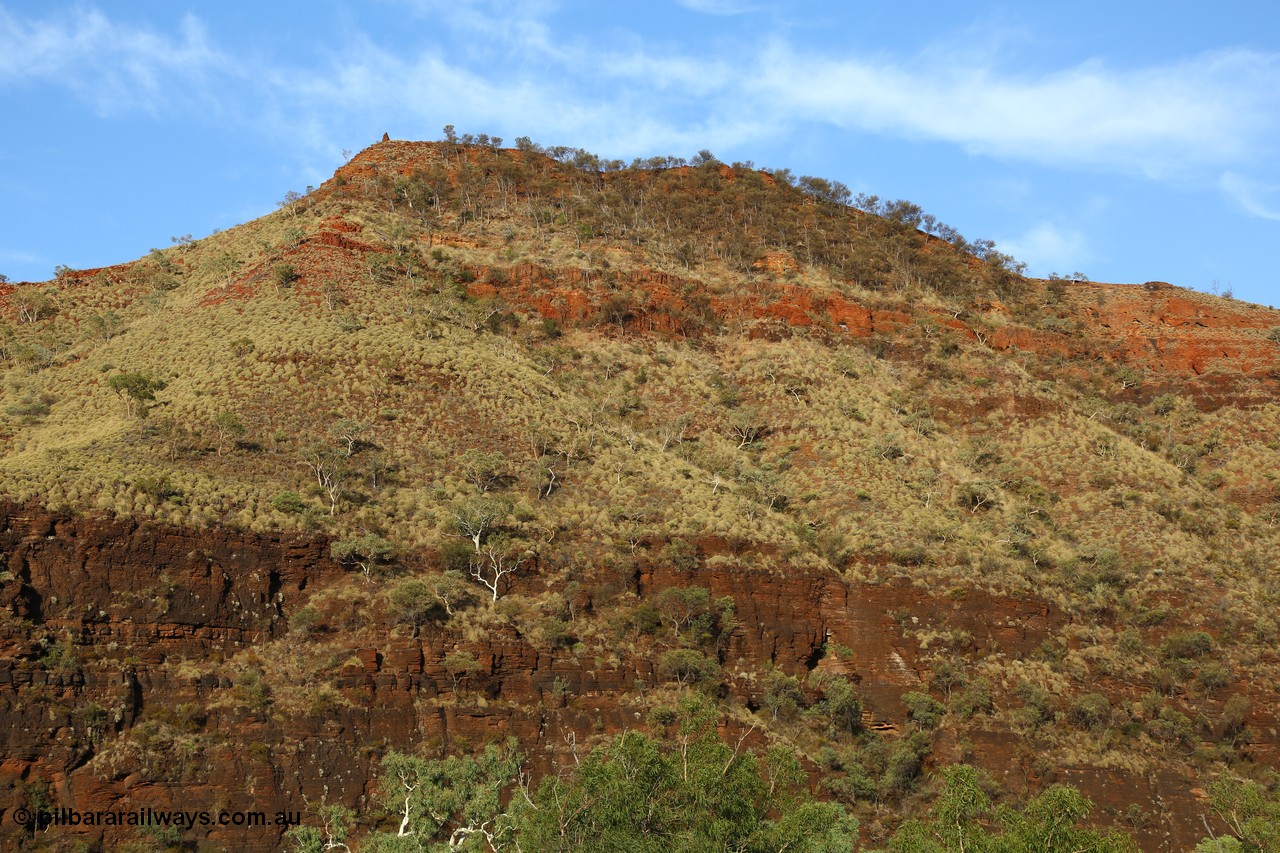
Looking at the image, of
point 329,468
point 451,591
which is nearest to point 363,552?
point 451,591

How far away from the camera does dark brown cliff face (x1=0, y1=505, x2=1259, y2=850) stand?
29750mm

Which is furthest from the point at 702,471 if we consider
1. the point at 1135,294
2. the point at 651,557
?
the point at 1135,294

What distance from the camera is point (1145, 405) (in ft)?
220

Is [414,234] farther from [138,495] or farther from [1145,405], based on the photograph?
[1145,405]

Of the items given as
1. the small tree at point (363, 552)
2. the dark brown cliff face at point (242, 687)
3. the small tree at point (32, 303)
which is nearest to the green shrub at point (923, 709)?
the dark brown cliff face at point (242, 687)

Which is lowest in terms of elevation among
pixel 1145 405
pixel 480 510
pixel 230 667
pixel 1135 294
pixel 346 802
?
pixel 346 802

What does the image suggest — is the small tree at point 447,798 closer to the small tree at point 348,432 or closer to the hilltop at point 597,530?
the hilltop at point 597,530

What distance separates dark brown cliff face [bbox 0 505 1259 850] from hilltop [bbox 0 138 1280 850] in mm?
99

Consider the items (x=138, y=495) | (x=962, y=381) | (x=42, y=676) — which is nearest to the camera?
(x=42, y=676)

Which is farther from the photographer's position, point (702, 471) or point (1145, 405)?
point (1145, 405)

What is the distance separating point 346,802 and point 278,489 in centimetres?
1289

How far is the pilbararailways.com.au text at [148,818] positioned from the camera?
28.1 metres

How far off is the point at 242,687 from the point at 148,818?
4.66 m

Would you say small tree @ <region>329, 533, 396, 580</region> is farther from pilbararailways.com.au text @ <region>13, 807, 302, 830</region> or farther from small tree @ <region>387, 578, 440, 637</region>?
pilbararailways.com.au text @ <region>13, 807, 302, 830</region>
